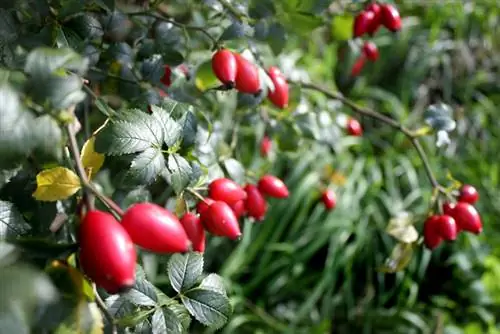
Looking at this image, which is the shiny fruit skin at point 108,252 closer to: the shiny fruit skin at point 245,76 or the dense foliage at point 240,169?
the dense foliage at point 240,169

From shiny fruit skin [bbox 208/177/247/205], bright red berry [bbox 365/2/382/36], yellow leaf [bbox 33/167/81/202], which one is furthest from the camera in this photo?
bright red berry [bbox 365/2/382/36]

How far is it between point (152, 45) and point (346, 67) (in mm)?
1729

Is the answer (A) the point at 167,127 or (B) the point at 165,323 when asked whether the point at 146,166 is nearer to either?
(A) the point at 167,127

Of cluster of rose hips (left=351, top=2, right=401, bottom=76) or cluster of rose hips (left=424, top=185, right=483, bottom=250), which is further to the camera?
cluster of rose hips (left=351, top=2, right=401, bottom=76)

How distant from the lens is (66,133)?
0.62 metres

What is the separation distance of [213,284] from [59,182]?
0.72 feet

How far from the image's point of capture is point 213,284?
0.78 metres

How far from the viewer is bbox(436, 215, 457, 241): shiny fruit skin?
103 cm

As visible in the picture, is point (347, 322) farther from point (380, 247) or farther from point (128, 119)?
point (128, 119)

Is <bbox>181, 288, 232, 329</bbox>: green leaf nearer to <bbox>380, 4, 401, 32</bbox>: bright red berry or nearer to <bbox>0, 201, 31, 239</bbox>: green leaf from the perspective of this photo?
<bbox>0, 201, 31, 239</bbox>: green leaf

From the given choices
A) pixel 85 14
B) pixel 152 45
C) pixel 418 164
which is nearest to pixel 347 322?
pixel 418 164

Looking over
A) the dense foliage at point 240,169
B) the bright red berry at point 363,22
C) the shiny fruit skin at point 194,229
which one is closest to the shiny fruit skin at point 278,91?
the dense foliage at point 240,169

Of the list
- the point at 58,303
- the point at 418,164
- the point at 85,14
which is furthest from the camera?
the point at 418,164

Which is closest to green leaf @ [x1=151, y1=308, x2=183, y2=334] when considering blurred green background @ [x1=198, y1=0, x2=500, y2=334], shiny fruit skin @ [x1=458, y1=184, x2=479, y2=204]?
shiny fruit skin @ [x1=458, y1=184, x2=479, y2=204]
